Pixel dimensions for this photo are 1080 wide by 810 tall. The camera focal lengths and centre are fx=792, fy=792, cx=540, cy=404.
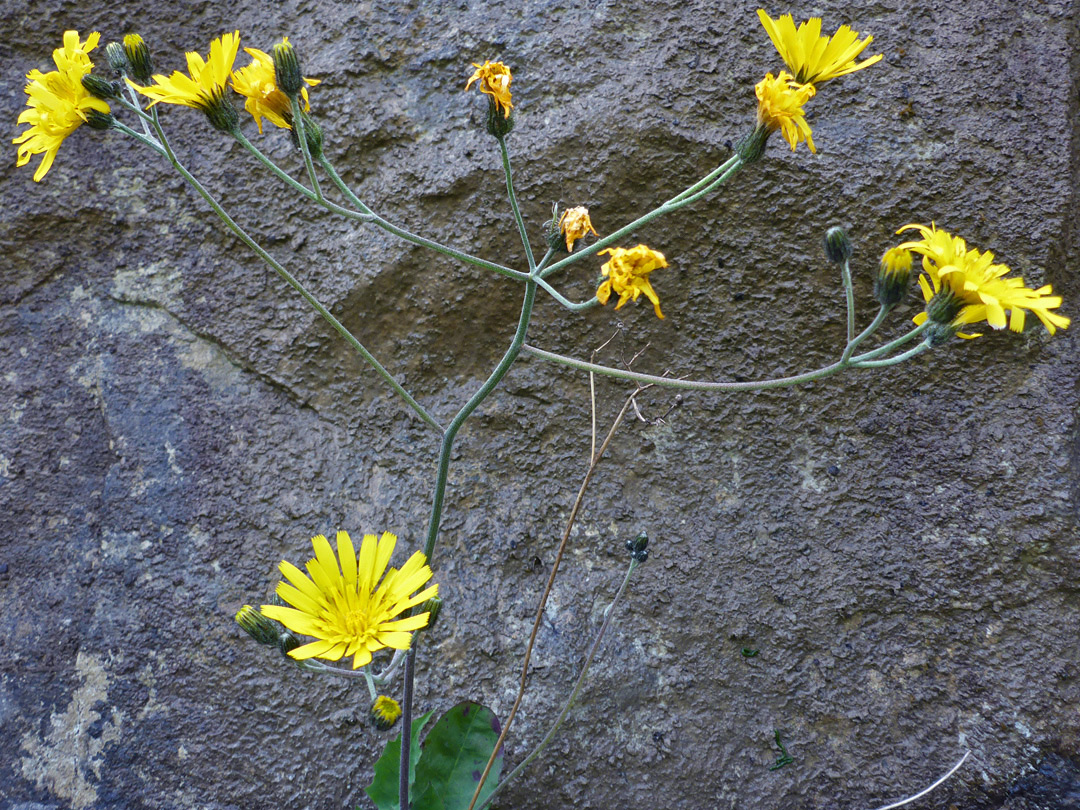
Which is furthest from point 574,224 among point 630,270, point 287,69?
point 287,69

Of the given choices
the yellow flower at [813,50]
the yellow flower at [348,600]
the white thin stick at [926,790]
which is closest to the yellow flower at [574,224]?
the yellow flower at [813,50]

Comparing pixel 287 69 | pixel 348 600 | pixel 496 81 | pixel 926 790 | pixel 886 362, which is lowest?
pixel 926 790

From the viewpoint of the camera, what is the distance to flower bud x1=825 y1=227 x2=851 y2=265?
1.33 m

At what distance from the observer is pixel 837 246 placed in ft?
4.40

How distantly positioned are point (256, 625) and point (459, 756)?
533 mm

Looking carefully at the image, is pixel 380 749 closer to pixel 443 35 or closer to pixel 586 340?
pixel 586 340

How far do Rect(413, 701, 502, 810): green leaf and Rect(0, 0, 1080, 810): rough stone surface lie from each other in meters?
0.15

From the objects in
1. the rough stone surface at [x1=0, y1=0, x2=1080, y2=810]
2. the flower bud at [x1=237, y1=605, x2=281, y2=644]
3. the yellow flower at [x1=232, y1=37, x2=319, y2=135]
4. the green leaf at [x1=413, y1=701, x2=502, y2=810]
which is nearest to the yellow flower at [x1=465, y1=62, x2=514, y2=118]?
the yellow flower at [x1=232, y1=37, x2=319, y2=135]

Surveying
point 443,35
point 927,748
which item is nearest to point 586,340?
point 443,35

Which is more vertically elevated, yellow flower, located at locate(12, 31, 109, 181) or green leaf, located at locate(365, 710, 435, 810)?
yellow flower, located at locate(12, 31, 109, 181)

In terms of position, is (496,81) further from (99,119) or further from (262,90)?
(99,119)

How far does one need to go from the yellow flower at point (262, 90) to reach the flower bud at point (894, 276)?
3.47 feet

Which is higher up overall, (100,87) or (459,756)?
(100,87)

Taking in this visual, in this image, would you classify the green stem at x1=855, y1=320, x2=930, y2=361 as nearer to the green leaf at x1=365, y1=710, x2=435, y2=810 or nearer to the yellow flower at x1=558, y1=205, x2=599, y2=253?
the yellow flower at x1=558, y1=205, x2=599, y2=253
